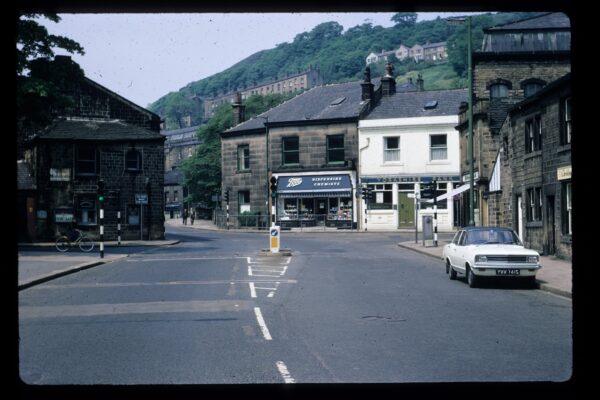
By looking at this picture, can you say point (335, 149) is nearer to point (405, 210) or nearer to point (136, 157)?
point (405, 210)

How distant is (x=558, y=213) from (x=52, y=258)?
19.8 metres

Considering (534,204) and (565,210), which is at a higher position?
(534,204)

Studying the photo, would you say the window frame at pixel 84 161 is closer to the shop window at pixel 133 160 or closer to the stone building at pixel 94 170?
the stone building at pixel 94 170

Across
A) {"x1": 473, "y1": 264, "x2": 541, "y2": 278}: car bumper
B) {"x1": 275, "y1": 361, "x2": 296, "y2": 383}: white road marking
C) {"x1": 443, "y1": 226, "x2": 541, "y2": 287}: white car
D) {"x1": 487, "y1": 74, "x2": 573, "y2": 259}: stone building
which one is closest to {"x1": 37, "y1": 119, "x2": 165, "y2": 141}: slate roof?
{"x1": 487, "y1": 74, "x2": 573, "y2": 259}: stone building

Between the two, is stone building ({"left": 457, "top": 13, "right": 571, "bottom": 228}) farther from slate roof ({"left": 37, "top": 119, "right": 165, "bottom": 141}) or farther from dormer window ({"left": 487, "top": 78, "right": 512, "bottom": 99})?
slate roof ({"left": 37, "top": 119, "right": 165, "bottom": 141})

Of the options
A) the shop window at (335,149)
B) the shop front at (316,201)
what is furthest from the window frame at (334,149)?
the shop front at (316,201)

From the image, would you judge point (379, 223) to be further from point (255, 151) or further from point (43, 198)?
point (43, 198)

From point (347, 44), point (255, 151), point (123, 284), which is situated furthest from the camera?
point (347, 44)

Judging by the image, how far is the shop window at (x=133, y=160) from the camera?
45.6 m

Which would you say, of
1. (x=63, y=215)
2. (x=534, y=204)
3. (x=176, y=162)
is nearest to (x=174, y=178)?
(x=176, y=162)

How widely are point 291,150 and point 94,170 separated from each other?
17.2 meters

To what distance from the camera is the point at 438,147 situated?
5219 cm

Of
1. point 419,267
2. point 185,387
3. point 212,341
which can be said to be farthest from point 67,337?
point 419,267

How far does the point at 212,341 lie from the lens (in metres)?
9.86
